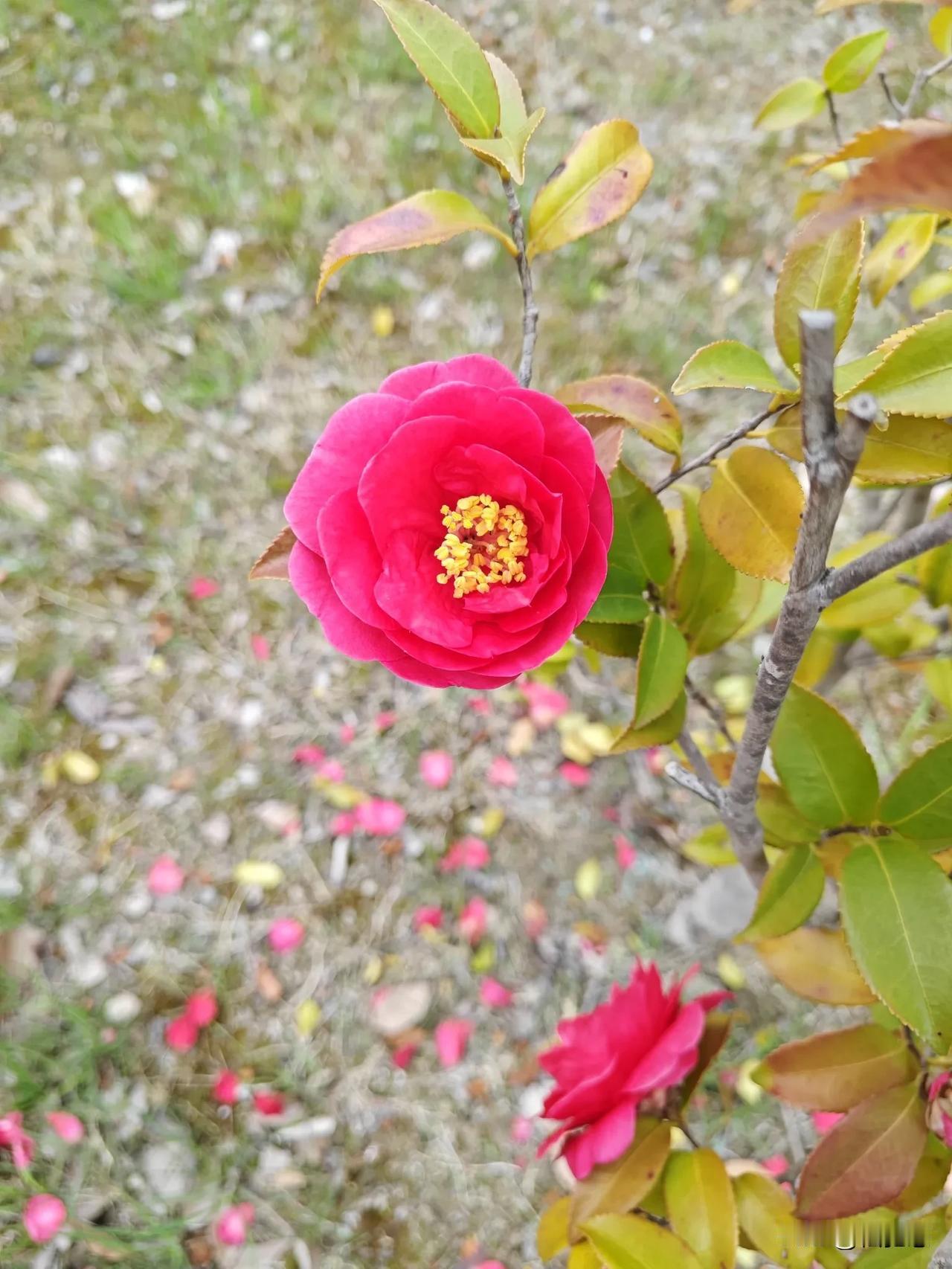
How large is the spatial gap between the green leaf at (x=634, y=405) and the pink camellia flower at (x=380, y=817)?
1.21 m

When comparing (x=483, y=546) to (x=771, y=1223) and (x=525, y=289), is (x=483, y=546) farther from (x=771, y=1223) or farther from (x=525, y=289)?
(x=771, y=1223)

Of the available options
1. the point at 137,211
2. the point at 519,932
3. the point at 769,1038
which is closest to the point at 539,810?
the point at 519,932

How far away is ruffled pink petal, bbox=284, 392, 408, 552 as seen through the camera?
52 centimetres

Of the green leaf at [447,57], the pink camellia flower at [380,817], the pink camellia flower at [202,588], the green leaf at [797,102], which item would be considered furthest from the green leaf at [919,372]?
the pink camellia flower at [202,588]

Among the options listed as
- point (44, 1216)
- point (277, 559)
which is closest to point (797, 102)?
point (277, 559)

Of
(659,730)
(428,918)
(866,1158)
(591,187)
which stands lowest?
(428,918)

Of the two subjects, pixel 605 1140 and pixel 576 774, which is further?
pixel 576 774

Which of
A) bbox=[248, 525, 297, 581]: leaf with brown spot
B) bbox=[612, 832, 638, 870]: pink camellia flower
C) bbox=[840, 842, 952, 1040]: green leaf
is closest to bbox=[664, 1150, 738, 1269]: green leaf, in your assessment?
bbox=[840, 842, 952, 1040]: green leaf

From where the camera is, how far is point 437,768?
1.77 meters

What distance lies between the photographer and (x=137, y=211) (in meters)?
2.22

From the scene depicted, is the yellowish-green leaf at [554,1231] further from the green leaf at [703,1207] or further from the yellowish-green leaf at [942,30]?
the yellowish-green leaf at [942,30]

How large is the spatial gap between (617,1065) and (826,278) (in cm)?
63

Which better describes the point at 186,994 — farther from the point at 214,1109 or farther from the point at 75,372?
the point at 75,372

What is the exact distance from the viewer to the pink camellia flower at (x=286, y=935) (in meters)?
1.66
